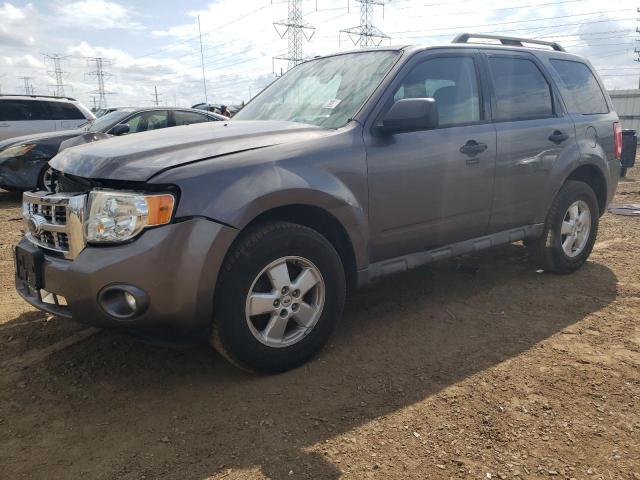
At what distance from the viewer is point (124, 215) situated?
8.17 ft

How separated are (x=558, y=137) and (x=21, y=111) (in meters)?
10.8

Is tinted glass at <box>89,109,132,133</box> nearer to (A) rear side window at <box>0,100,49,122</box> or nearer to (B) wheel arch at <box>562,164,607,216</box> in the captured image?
(A) rear side window at <box>0,100,49,122</box>

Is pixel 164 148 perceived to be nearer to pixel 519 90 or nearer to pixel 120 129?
pixel 519 90

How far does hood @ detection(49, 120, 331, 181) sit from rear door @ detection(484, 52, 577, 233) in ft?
5.19

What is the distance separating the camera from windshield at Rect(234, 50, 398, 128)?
133 inches

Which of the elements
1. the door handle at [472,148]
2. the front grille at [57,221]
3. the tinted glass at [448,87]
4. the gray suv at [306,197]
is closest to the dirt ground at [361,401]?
the gray suv at [306,197]

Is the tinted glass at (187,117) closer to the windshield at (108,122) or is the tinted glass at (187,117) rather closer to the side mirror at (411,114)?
the windshield at (108,122)

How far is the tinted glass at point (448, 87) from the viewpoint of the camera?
139 inches

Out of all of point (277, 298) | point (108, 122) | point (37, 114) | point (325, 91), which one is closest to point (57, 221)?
point (277, 298)

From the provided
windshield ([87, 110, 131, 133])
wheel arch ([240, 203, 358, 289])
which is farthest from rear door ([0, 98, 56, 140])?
wheel arch ([240, 203, 358, 289])

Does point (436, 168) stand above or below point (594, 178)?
above

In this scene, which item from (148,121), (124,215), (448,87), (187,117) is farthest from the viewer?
(187,117)

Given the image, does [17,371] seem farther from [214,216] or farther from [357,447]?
[357,447]

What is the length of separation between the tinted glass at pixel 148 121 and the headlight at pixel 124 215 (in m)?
6.92
